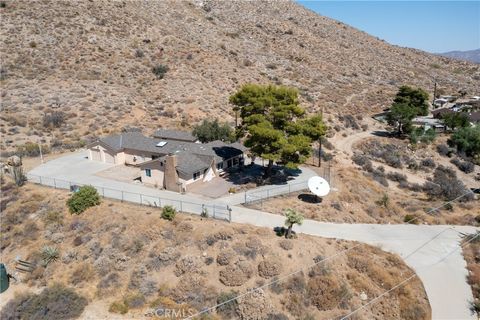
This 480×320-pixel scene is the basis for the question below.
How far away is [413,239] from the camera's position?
93.2ft

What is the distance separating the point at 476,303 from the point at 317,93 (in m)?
65.1

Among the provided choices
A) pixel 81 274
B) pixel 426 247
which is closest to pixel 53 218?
pixel 81 274

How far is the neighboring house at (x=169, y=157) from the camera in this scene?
111ft

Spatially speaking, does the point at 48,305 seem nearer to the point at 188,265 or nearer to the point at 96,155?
the point at 188,265

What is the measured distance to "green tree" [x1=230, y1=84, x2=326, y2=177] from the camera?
110 ft

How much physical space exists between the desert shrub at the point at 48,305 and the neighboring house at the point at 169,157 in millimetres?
13297

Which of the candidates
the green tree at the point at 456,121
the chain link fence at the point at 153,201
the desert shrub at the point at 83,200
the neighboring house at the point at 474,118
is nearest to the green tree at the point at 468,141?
the green tree at the point at 456,121

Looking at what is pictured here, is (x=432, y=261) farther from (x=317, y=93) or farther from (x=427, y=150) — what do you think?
(x=317, y=93)

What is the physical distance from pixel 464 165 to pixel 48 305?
184 ft

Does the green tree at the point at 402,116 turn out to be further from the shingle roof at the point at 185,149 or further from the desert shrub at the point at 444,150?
the shingle roof at the point at 185,149

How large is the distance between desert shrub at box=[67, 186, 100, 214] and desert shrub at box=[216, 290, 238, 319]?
14455 millimetres

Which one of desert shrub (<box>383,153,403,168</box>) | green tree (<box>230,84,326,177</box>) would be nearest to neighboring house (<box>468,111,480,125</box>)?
desert shrub (<box>383,153,403,168</box>)

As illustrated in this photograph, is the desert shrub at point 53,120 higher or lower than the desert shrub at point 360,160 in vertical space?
higher

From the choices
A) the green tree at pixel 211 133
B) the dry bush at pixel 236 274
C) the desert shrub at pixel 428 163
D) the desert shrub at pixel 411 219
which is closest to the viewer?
the dry bush at pixel 236 274
